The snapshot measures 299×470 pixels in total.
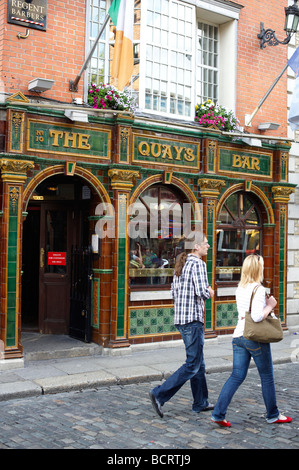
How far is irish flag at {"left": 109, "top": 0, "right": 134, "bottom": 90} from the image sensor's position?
902cm

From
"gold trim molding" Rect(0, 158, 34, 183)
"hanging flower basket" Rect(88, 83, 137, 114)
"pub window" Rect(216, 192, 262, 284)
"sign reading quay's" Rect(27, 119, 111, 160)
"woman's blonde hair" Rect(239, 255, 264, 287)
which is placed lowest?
"woman's blonde hair" Rect(239, 255, 264, 287)

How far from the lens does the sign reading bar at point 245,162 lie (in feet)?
37.6

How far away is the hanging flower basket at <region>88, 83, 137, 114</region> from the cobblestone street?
505 cm

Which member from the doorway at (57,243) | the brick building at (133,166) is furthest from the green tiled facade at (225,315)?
the doorway at (57,243)

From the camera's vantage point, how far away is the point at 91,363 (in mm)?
8930

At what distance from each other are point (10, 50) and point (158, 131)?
3.09 meters

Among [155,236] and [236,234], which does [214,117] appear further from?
[155,236]

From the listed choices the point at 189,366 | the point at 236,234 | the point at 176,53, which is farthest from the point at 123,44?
the point at 189,366

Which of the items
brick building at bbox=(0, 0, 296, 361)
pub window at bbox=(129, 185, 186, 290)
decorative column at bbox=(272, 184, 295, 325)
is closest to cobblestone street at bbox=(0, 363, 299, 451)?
brick building at bbox=(0, 0, 296, 361)

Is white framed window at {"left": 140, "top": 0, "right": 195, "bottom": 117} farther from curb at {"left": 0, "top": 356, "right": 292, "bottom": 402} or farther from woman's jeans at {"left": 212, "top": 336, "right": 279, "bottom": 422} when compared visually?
woman's jeans at {"left": 212, "top": 336, "right": 279, "bottom": 422}

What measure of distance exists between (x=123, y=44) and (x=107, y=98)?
41.5 inches

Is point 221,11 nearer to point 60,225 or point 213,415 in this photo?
point 60,225

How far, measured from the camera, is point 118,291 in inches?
384
